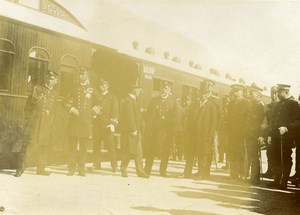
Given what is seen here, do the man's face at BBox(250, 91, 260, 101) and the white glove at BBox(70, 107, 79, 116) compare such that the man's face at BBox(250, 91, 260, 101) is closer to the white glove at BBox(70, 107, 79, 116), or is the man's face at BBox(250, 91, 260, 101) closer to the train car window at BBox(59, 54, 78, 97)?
the white glove at BBox(70, 107, 79, 116)

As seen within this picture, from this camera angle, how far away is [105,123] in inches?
320

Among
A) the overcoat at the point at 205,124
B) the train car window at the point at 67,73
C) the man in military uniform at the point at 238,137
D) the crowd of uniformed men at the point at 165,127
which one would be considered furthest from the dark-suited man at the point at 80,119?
the man in military uniform at the point at 238,137

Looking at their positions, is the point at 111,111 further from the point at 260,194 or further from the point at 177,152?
the point at 177,152

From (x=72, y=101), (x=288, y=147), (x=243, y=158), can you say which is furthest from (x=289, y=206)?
(x=72, y=101)

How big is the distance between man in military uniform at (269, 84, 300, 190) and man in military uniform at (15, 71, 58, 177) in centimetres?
409

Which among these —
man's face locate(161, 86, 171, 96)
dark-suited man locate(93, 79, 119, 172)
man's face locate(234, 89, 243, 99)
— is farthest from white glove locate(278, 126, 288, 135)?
dark-suited man locate(93, 79, 119, 172)

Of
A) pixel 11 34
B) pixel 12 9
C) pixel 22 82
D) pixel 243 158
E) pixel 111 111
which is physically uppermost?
pixel 12 9

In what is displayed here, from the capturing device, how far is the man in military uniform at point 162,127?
7.76 m

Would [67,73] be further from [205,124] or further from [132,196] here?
[132,196]

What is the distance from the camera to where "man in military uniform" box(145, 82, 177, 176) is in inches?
306

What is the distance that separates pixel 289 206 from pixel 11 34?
19.1 feet

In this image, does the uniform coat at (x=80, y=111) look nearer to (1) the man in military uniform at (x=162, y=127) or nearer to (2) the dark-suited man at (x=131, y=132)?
(2) the dark-suited man at (x=131, y=132)

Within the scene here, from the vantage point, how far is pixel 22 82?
7.84 meters

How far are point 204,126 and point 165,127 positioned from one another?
0.78 metres
